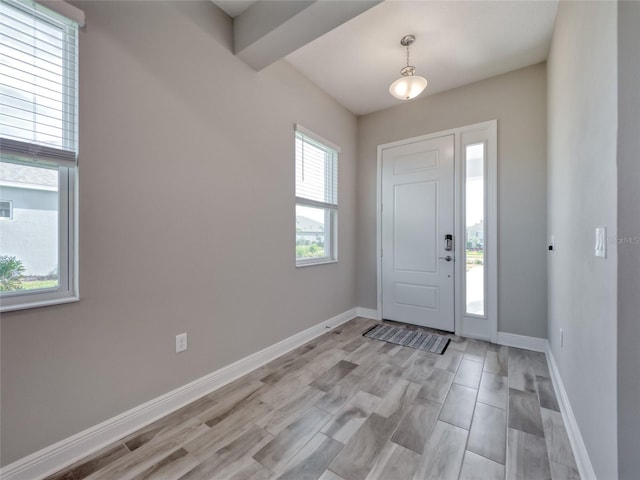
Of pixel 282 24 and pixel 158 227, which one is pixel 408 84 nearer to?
pixel 282 24

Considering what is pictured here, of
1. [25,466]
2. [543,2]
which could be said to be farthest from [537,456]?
[543,2]

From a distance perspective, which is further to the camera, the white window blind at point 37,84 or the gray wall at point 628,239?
the white window blind at point 37,84

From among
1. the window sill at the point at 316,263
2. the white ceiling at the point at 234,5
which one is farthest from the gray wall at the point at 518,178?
the white ceiling at the point at 234,5

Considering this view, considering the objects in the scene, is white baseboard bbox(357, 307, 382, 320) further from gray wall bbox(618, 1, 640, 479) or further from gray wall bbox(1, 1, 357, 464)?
gray wall bbox(618, 1, 640, 479)

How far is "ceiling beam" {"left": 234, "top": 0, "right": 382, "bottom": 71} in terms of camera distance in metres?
1.75

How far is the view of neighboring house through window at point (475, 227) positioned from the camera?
3.03 metres

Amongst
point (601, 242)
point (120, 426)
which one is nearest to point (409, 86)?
point (601, 242)

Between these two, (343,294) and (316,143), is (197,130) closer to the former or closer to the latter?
(316,143)

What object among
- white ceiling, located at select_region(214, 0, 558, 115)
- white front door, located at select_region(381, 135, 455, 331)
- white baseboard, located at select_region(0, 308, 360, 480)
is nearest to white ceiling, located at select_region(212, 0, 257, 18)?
white ceiling, located at select_region(214, 0, 558, 115)

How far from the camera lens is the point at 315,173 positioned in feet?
10.5

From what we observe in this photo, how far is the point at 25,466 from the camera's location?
4.16ft

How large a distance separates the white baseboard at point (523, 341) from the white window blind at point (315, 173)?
7.84 feet

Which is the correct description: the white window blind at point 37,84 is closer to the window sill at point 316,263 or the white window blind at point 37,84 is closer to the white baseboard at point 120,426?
the white baseboard at point 120,426

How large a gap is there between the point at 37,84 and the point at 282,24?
1.46 m
